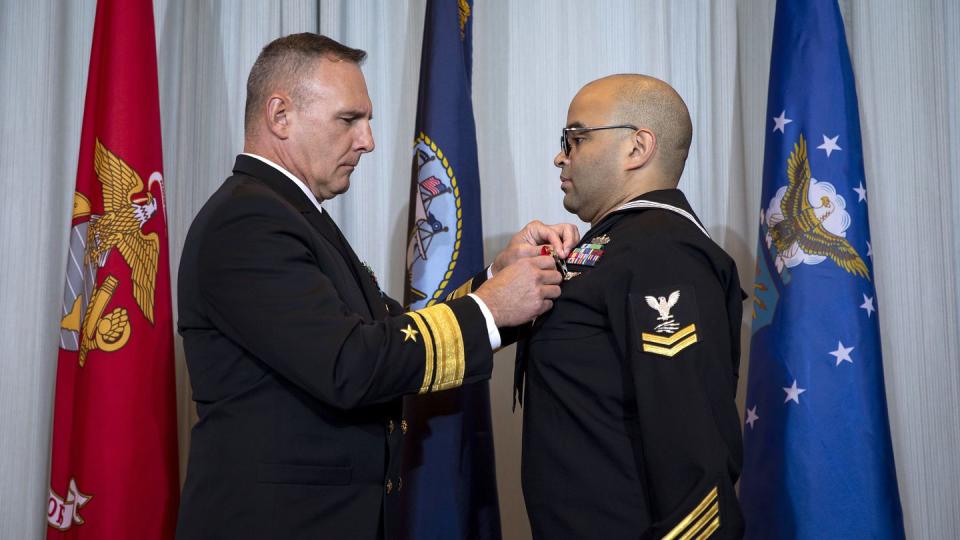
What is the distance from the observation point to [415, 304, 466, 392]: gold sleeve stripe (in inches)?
67.4

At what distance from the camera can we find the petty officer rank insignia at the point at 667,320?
1617 mm

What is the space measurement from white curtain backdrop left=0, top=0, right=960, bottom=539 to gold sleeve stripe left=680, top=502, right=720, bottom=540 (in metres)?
1.92

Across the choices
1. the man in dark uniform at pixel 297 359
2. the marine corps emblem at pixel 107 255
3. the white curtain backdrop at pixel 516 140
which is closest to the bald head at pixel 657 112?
the man in dark uniform at pixel 297 359

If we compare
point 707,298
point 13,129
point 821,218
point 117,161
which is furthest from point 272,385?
point 13,129

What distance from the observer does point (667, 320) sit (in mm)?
1633

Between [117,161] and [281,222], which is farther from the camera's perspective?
[117,161]

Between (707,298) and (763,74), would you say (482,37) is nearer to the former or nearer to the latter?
(763,74)

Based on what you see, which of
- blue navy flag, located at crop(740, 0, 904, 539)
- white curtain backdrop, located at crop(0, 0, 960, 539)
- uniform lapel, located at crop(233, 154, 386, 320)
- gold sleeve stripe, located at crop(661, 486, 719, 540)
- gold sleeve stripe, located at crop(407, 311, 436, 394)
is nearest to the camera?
gold sleeve stripe, located at crop(661, 486, 719, 540)

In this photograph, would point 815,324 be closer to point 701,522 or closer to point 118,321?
point 701,522

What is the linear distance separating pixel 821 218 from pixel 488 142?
1.38 meters

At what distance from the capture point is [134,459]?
2.65m

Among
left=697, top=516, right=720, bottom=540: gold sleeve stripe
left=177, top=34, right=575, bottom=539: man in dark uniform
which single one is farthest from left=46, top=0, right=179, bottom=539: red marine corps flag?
left=697, top=516, right=720, bottom=540: gold sleeve stripe

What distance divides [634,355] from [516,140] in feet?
6.68

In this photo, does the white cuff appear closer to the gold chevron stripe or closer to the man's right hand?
the man's right hand
